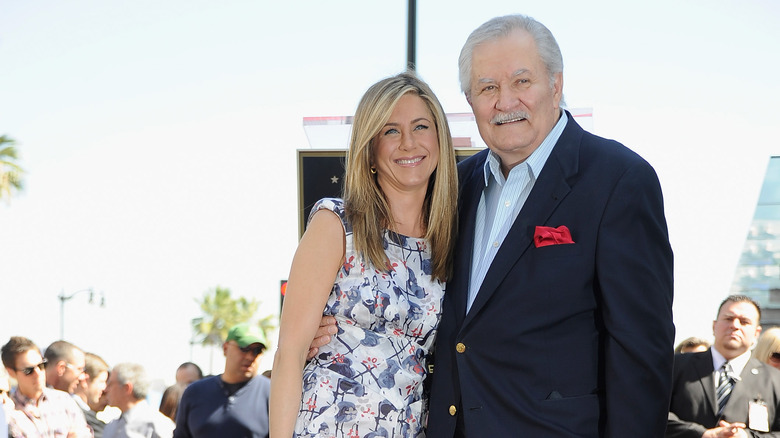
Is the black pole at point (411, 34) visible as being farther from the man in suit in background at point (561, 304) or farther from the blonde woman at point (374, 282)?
the man in suit in background at point (561, 304)

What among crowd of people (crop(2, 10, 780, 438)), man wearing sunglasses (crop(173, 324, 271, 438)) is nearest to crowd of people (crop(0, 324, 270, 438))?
man wearing sunglasses (crop(173, 324, 271, 438))

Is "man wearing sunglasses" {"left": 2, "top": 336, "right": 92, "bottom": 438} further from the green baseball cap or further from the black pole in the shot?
the black pole

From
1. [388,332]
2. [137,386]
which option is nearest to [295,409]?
[388,332]

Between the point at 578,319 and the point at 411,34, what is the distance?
2.87 metres

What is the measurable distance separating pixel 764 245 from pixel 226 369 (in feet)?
15.7

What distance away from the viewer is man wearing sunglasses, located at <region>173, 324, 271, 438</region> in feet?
21.4

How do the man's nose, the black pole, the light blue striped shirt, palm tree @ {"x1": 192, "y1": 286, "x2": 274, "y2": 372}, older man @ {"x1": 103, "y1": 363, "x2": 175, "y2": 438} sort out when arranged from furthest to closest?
1. palm tree @ {"x1": 192, "y1": 286, "x2": 274, "y2": 372}
2. older man @ {"x1": 103, "y1": 363, "x2": 175, "y2": 438}
3. the black pole
4. the man's nose
5. the light blue striped shirt

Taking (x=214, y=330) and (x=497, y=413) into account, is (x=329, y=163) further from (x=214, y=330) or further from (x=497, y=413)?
(x=214, y=330)

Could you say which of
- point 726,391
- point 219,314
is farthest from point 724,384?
point 219,314

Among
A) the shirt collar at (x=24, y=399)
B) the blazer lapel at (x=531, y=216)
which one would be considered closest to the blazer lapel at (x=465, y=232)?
the blazer lapel at (x=531, y=216)

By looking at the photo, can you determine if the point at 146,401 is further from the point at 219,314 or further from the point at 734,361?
the point at 219,314

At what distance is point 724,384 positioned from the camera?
6059 mm

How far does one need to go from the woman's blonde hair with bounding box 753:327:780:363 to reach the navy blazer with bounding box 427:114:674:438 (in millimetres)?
4368

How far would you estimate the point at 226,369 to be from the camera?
6777mm
